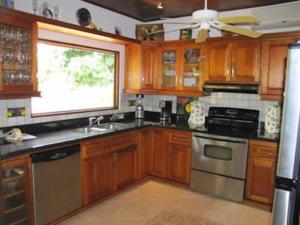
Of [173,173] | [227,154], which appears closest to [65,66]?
[173,173]

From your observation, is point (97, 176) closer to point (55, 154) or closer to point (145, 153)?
point (55, 154)

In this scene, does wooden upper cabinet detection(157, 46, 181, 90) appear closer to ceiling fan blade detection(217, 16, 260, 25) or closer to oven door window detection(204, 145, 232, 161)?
oven door window detection(204, 145, 232, 161)

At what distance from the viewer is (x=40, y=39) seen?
3.16 m

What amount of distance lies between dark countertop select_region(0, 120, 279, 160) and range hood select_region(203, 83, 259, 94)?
583 millimetres

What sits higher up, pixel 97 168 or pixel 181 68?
pixel 181 68

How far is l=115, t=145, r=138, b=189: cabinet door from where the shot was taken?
3559 millimetres

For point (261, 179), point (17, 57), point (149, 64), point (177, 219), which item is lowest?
point (177, 219)

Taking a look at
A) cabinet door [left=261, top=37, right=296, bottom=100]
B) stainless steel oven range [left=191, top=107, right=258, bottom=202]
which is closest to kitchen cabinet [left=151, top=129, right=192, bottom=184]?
stainless steel oven range [left=191, top=107, right=258, bottom=202]

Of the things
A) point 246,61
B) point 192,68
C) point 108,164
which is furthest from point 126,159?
point 246,61

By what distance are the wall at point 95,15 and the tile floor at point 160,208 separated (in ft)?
7.96

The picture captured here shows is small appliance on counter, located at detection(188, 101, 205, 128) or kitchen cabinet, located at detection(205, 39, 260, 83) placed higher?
kitchen cabinet, located at detection(205, 39, 260, 83)

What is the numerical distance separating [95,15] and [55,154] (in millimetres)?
2141

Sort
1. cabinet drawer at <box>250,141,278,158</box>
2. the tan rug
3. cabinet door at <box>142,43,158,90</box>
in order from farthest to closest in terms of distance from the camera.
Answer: cabinet door at <box>142,43,158,90</box> → cabinet drawer at <box>250,141,278,158</box> → the tan rug

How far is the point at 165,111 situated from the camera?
175 inches
